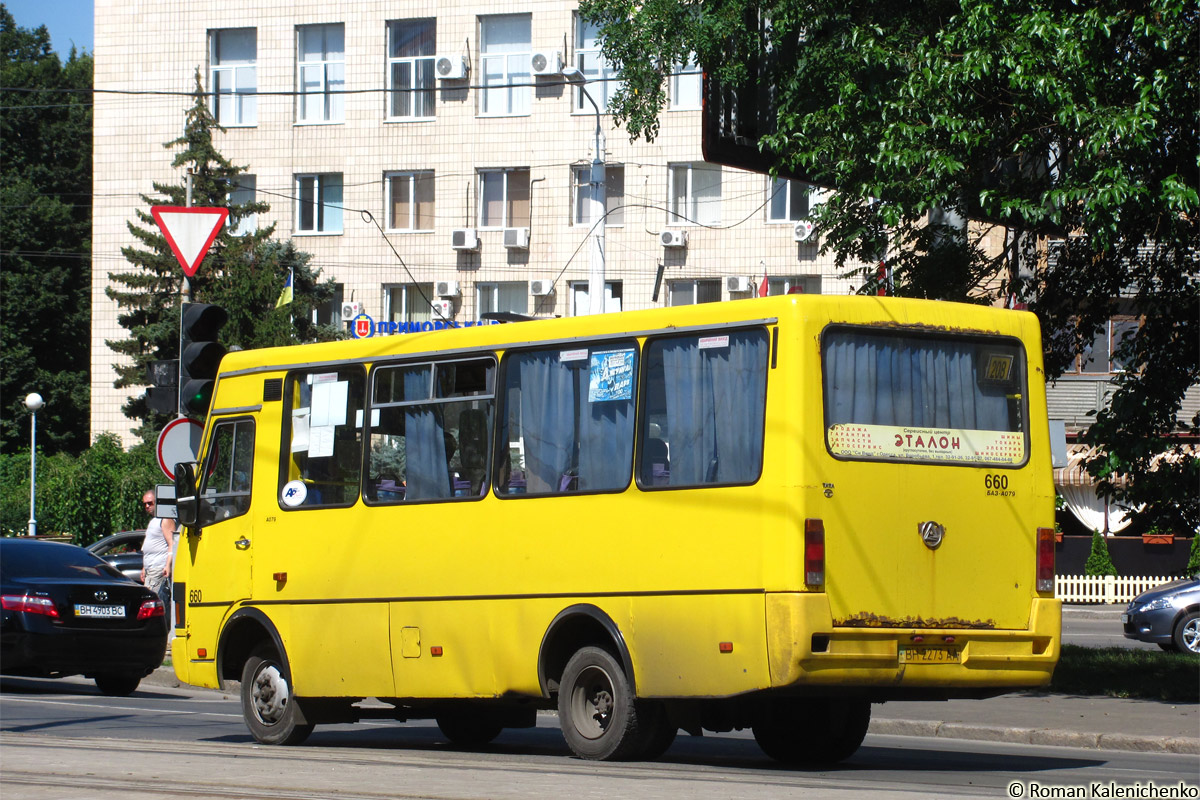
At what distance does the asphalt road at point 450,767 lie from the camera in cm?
889

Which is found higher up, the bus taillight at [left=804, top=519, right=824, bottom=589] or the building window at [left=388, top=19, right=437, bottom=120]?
the building window at [left=388, top=19, right=437, bottom=120]

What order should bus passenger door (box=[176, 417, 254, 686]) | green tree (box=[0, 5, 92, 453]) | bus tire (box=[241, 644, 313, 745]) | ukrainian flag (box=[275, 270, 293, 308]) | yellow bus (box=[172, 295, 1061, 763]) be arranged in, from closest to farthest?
yellow bus (box=[172, 295, 1061, 763]) < bus tire (box=[241, 644, 313, 745]) < bus passenger door (box=[176, 417, 254, 686]) < ukrainian flag (box=[275, 270, 293, 308]) < green tree (box=[0, 5, 92, 453])

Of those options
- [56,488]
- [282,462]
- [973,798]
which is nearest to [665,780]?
[973,798]

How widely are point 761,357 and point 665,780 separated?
8.13ft

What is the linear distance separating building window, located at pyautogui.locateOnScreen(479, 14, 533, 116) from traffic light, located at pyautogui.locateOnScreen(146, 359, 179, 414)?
90.1 feet

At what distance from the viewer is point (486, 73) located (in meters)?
43.6

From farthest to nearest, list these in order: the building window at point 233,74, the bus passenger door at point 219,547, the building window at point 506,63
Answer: the building window at point 233,74 → the building window at point 506,63 → the bus passenger door at point 219,547

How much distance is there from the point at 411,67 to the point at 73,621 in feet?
94.9

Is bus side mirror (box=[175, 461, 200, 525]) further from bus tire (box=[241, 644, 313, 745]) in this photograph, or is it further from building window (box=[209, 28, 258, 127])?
building window (box=[209, 28, 258, 127])

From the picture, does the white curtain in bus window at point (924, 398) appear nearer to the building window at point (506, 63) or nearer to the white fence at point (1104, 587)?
the white fence at point (1104, 587)

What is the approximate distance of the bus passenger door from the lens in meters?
13.0

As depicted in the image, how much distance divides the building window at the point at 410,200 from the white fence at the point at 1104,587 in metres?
18.1

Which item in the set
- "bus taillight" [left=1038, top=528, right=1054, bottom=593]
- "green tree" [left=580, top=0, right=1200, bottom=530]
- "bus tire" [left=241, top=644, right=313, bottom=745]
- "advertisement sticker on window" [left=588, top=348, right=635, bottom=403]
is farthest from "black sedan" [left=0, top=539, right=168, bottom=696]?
"bus taillight" [left=1038, top=528, right=1054, bottom=593]

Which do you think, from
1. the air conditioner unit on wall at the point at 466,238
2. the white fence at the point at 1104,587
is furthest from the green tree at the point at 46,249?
the white fence at the point at 1104,587
